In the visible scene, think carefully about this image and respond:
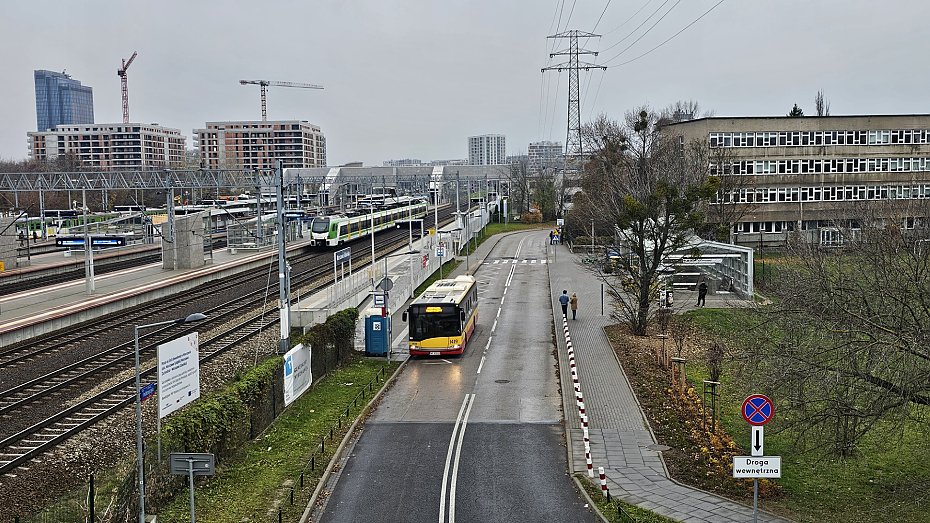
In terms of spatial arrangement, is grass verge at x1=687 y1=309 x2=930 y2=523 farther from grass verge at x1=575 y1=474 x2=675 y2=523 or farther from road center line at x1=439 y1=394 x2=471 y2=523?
road center line at x1=439 y1=394 x2=471 y2=523

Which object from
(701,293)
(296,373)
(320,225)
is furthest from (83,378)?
(320,225)

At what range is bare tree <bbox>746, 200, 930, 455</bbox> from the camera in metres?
13.5

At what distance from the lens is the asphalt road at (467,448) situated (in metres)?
15.1

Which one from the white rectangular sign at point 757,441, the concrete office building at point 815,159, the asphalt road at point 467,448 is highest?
the concrete office building at point 815,159

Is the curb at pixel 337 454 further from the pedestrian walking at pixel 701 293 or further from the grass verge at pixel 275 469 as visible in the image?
the pedestrian walking at pixel 701 293

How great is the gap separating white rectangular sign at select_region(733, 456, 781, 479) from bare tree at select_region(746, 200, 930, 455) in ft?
7.37

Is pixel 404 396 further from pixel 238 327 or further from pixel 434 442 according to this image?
pixel 238 327

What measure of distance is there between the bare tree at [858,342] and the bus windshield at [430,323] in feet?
46.6

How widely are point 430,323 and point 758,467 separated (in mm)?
18060

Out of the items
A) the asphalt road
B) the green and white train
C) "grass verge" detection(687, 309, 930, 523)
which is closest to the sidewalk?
the asphalt road

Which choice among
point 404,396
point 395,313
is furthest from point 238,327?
point 404,396

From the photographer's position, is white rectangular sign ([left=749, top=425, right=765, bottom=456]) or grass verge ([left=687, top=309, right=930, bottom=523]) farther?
grass verge ([left=687, top=309, right=930, bottom=523])

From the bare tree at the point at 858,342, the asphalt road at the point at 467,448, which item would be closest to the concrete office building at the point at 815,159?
the asphalt road at the point at 467,448

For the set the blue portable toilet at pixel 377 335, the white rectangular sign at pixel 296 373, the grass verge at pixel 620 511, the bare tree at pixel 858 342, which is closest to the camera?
the bare tree at pixel 858 342
